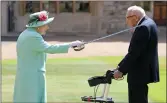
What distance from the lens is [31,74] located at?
5820 millimetres

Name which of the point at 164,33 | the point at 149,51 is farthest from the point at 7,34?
the point at 149,51

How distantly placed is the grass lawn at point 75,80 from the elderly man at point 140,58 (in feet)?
12.2

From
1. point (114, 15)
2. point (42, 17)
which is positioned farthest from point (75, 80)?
point (114, 15)

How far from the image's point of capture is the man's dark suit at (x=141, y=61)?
634 centimetres

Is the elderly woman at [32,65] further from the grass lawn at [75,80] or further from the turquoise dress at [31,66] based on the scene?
the grass lawn at [75,80]

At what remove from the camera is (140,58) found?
6.45 m

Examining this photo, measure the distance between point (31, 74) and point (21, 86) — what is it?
0.64 feet

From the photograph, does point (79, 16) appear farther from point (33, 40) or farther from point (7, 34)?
point (33, 40)

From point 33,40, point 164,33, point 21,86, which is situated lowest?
point 164,33

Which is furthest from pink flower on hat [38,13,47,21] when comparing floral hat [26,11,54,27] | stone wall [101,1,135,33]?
stone wall [101,1,135,33]

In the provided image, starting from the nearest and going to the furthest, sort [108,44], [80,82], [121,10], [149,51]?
1. [149,51]
2. [80,82]
3. [108,44]
4. [121,10]

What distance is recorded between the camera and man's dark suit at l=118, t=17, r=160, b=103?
250 inches

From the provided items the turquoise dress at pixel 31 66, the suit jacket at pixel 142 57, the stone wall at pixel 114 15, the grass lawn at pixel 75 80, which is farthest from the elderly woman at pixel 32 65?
the stone wall at pixel 114 15

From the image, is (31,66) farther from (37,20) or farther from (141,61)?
(141,61)
